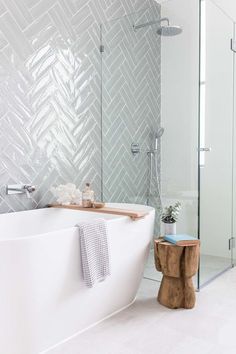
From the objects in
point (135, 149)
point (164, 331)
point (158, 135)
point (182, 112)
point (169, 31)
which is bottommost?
point (164, 331)

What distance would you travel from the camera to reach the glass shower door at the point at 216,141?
3119mm

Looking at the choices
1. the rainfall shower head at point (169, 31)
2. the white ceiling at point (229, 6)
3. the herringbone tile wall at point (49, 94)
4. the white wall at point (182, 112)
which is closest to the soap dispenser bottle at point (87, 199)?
the herringbone tile wall at point (49, 94)

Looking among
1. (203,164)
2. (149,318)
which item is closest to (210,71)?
(203,164)

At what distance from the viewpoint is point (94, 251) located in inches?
85.6

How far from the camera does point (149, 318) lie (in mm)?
2471

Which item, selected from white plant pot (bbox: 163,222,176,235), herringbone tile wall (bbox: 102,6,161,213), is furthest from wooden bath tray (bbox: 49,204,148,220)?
herringbone tile wall (bbox: 102,6,161,213)

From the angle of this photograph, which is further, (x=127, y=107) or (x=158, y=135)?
(x=127, y=107)

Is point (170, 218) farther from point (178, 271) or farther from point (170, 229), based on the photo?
point (178, 271)

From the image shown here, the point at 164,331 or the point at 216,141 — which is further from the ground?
the point at 216,141

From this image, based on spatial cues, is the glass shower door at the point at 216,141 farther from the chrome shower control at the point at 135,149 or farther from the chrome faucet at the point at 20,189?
the chrome faucet at the point at 20,189

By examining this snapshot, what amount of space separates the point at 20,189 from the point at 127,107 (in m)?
1.52

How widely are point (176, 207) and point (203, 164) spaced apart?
0.46m

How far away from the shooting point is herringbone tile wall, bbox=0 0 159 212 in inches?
109

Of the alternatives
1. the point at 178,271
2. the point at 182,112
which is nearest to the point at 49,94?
the point at 182,112
